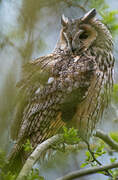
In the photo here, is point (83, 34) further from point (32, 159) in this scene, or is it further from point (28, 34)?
point (32, 159)

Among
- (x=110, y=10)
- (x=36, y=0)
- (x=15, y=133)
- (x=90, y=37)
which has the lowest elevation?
(x=15, y=133)

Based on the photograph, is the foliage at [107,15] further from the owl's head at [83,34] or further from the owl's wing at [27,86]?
the owl's wing at [27,86]

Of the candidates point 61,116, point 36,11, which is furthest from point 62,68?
point 36,11

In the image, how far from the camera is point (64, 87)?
2.87 meters

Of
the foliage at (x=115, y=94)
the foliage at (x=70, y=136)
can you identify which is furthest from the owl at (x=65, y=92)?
the foliage at (x=70, y=136)

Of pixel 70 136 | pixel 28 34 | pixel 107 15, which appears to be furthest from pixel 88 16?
pixel 28 34

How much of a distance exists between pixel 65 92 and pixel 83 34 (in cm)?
69

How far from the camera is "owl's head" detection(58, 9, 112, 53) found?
3129mm

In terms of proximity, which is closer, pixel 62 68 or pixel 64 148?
pixel 64 148

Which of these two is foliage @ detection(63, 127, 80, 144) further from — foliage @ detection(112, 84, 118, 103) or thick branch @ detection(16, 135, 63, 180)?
foliage @ detection(112, 84, 118, 103)

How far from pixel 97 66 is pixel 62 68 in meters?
0.31

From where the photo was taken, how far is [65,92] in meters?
2.86

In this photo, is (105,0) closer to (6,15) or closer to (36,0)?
(6,15)

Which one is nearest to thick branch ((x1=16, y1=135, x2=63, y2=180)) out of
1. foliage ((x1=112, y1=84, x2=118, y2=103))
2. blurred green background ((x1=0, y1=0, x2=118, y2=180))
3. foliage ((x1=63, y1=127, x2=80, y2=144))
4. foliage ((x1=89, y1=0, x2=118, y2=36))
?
foliage ((x1=63, y1=127, x2=80, y2=144))
